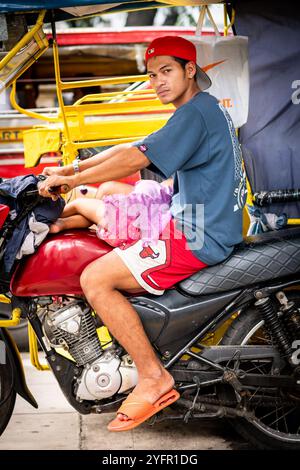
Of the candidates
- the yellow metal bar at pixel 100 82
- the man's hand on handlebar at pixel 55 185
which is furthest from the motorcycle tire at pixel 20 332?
the man's hand on handlebar at pixel 55 185

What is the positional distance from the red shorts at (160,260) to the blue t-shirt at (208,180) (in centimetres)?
5

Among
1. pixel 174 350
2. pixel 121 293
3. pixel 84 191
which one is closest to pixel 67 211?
pixel 84 191

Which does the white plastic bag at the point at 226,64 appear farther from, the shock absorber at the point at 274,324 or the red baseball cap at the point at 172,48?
the shock absorber at the point at 274,324

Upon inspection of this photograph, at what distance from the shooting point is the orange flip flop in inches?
133

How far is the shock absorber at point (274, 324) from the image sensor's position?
356cm

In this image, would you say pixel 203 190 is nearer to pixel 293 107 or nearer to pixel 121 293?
pixel 121 293

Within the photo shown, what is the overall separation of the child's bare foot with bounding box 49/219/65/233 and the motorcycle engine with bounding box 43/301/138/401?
37cm

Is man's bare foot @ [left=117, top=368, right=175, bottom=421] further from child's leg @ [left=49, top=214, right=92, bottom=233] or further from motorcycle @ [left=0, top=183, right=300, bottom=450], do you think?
child's leg @ [left=49, top=214, right=92, bottom=233]

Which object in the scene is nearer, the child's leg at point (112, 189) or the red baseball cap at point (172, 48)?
the red baseball cap at point (172, 48)

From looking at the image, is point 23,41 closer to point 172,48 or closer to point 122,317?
point 172,48

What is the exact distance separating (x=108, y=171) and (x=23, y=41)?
81 centimetres

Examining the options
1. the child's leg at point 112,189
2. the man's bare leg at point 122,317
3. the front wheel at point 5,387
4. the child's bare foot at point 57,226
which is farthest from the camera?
the child's leg at point 112,189
